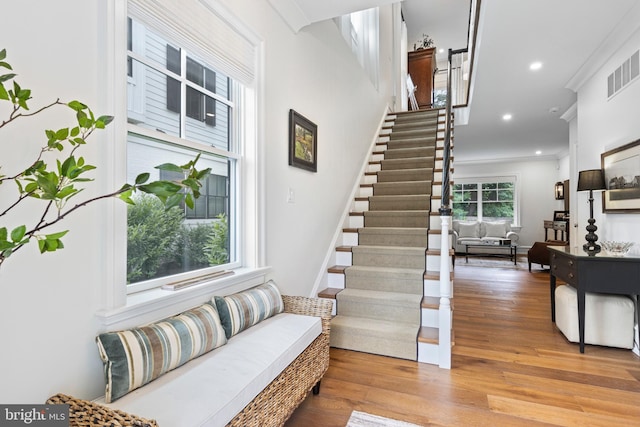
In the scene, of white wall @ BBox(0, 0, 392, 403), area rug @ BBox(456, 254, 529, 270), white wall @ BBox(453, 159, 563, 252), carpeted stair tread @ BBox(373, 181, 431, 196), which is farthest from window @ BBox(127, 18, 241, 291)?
white wall @ BBox(453, 159, 563, 252)

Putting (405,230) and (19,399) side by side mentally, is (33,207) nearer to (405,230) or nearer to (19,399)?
(19,399)

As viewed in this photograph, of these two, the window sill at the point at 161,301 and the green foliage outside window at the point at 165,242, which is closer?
the window sill at the point at 161,301

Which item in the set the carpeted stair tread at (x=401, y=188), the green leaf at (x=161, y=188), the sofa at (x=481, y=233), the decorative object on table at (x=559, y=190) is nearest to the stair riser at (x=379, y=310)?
the carpeted stair tread at (x=401, y=188)

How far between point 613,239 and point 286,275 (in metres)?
3.16

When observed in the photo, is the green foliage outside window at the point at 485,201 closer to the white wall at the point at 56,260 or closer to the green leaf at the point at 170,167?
the white wall at the point at 56,260

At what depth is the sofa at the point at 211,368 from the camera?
1.09 metres

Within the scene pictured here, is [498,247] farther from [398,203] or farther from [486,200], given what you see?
[398,203]

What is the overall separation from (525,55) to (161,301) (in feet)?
13.2

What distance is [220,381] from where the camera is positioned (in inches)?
50.9

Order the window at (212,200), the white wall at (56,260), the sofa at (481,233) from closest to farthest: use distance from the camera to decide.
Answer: the white wall at (56,260)
the window at (212,200)
the sofa at (481,233)

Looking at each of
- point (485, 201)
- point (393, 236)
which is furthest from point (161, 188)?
point (485, 201)

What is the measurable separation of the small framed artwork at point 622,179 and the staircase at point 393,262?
156 centimetres

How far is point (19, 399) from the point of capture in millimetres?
1035

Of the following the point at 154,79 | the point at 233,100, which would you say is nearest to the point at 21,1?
the point at 154,79
